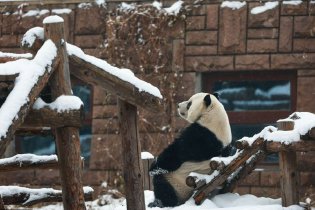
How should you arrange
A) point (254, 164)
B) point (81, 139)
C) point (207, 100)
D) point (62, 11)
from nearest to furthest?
point (254, 164) < point (207, 100) < point (62, 11) < point (81, 139)

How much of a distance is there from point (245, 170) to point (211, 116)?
0.60 m

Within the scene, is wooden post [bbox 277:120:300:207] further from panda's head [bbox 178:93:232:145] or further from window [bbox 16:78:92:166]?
window [bbox 16:78:92:166]

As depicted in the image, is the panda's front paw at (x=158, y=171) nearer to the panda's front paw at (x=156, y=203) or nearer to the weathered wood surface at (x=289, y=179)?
the panda's front paw at (x=156, y=203)

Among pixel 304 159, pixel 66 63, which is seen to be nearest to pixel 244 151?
pixel 66 63

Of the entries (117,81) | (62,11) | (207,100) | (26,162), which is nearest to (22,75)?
(117,81)

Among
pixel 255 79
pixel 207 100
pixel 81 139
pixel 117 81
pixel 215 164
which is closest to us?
pixel 117 81

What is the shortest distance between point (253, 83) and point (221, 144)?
3140mm

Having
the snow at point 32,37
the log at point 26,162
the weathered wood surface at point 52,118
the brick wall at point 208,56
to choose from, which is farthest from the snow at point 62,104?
the brick wall at point 208,56

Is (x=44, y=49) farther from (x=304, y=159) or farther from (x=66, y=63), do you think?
(x=304, y=159)

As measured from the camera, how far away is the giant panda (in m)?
7.62

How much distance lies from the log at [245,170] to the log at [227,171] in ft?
0.87

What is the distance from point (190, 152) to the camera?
7.60 meters

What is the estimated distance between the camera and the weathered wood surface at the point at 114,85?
220 inches

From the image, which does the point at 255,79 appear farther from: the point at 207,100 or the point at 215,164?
the point at 215,164
